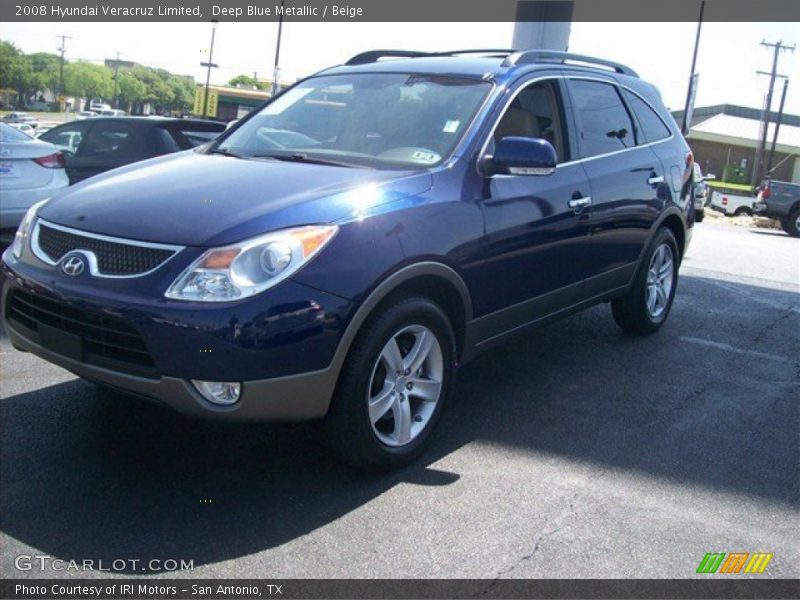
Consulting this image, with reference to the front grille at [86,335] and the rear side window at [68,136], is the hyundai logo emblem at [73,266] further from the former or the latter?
the rear side window at [68,136]

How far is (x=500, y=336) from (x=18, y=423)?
2412 millimetres

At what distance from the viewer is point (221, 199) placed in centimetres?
357

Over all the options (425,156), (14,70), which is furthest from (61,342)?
(14,70)

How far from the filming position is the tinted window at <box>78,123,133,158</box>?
923 centimetres

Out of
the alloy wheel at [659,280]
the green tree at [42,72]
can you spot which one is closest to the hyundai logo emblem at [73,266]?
the alloy wheel at [659,280]

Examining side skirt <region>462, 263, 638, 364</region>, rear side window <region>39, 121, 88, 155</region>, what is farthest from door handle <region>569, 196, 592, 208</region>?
rear side window <region>39, 121, 88, 155</region>

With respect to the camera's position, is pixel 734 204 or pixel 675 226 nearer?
pixel 675 226

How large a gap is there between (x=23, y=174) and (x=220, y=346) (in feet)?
17.9

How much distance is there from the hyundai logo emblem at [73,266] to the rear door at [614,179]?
9.67 feet

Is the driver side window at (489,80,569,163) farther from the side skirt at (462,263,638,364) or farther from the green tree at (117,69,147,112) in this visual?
the green tree at (117,69,147,112)

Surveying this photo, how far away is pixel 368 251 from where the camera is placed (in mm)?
3469

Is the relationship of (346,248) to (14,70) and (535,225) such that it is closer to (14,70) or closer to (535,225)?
(535,225)

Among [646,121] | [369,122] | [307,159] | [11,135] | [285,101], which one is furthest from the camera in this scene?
[11,135]

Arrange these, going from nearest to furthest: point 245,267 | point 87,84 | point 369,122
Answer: point 245,267
point 369,122
point 87,84
